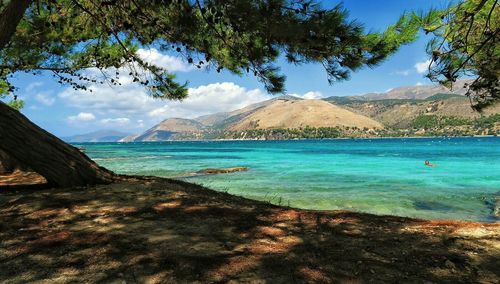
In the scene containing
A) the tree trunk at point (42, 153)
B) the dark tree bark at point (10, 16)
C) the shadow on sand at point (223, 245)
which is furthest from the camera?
the tree trunk at point (42, 153)

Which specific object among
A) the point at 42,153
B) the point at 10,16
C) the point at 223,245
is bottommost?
the point at 223,245

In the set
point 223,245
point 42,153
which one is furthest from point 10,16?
point 223,245

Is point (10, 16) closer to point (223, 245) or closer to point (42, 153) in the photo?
point (42, 153)

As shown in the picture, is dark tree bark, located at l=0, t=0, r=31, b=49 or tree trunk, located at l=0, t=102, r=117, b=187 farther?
tree trunk, located at l=0, t=102, r=117, b=187

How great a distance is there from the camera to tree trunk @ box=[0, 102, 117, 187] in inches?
288

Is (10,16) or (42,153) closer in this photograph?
(10,16)

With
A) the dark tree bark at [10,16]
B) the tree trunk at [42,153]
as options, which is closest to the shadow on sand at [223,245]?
the tree trunk at [42,153]

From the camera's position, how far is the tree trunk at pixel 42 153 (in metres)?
7.30

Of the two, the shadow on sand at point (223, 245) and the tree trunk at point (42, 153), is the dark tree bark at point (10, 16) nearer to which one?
the tree trunk at point (42, 153)

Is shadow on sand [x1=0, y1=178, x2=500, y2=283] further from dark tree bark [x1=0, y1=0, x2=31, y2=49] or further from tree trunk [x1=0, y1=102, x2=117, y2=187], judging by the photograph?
dark tree bark [x1=0, y1=0, x2=31, y2=49]

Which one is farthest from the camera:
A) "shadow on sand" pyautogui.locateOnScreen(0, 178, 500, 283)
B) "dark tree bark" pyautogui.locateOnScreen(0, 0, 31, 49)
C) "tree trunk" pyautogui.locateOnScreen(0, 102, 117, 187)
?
"tree trunk" pyautogui.locateOnScreen(0, 102, 117, 187)

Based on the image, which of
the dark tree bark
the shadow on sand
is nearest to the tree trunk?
the shadow on sand

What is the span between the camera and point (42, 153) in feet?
24.9

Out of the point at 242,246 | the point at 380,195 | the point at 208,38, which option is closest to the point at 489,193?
the point at 380,195
